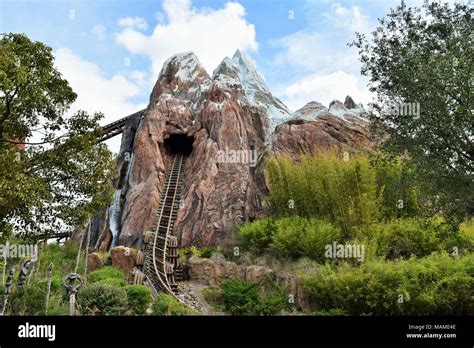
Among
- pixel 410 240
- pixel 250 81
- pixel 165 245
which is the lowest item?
pixel 165 245

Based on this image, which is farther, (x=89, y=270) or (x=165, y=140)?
(x=165, y=140)

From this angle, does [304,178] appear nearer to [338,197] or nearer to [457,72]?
[338,197]

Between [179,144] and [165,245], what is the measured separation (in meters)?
6.45

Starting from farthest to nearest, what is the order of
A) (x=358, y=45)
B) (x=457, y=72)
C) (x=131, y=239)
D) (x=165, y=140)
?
(x=165, y=140), (x=131, y=239), (x=358, y=45), (x=457, y=72)

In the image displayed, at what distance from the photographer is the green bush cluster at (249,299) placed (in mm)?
9469

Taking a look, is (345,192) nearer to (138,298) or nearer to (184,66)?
(138,298)

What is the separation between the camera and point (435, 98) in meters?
8.34

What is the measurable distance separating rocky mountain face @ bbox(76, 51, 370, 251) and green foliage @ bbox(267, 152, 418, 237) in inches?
82.9

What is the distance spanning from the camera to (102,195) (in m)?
9.55

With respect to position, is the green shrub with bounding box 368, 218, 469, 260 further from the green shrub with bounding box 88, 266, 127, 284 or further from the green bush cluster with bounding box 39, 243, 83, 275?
the green bush cluster with bounding box 39, 243, 83, 275

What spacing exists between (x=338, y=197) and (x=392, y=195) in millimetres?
1460

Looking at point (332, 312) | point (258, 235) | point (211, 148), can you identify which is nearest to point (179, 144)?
point (211, 148)

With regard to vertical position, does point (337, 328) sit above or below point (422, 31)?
below

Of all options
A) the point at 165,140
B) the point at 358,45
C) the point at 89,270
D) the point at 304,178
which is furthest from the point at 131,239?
the point at 358,45
